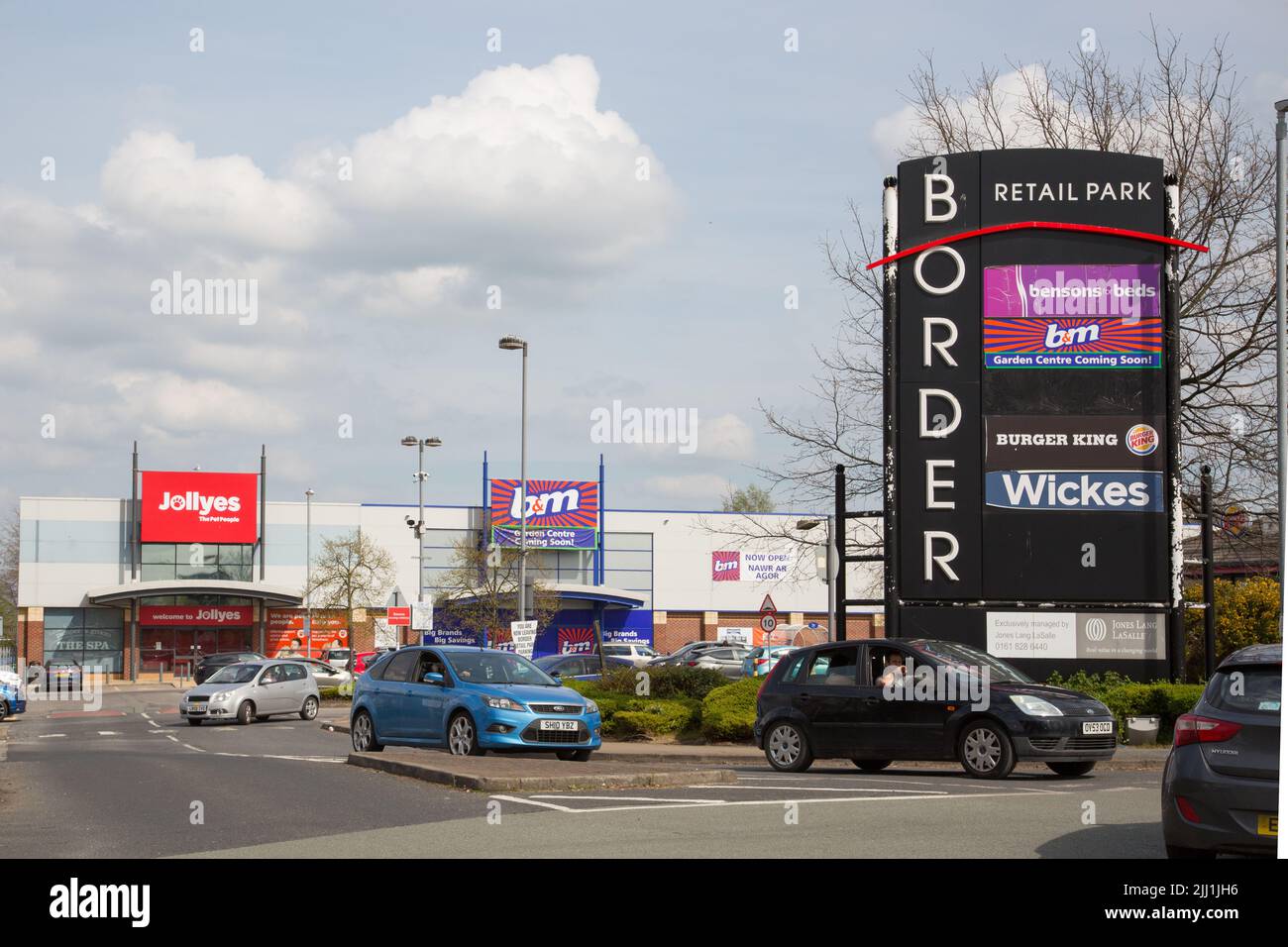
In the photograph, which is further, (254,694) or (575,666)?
(575,666)

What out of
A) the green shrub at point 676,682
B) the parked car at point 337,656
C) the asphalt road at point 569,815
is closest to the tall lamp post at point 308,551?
the parked car at point 337,656

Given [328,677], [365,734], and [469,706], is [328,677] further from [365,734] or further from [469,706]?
[469,706]

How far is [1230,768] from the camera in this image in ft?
27.7

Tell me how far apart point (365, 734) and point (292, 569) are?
51.1 metres

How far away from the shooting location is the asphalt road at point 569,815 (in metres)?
10.4

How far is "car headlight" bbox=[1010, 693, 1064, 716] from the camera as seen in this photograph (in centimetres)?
1611

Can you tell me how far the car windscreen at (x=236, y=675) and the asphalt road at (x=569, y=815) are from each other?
1384 centimetres

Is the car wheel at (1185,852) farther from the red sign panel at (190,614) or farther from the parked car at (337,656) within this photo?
the red sign panel at (190,614)

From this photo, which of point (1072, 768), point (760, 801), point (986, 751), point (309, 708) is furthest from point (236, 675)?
point (760, 801)

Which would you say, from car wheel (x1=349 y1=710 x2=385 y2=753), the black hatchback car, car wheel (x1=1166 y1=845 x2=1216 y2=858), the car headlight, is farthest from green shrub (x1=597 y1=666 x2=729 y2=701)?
car wheel (x1=1166 y1=845 x2=1216 y2=858)

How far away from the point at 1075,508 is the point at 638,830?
506 inches

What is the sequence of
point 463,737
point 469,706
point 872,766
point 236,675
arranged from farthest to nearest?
point 236,675 → point 872,766 → point 463,737 → point 469,706

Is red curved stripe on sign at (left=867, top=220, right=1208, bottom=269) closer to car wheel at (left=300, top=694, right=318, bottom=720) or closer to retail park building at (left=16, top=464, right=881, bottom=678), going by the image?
car wheel at (left=300, top=694, right=318, bottom=720)
